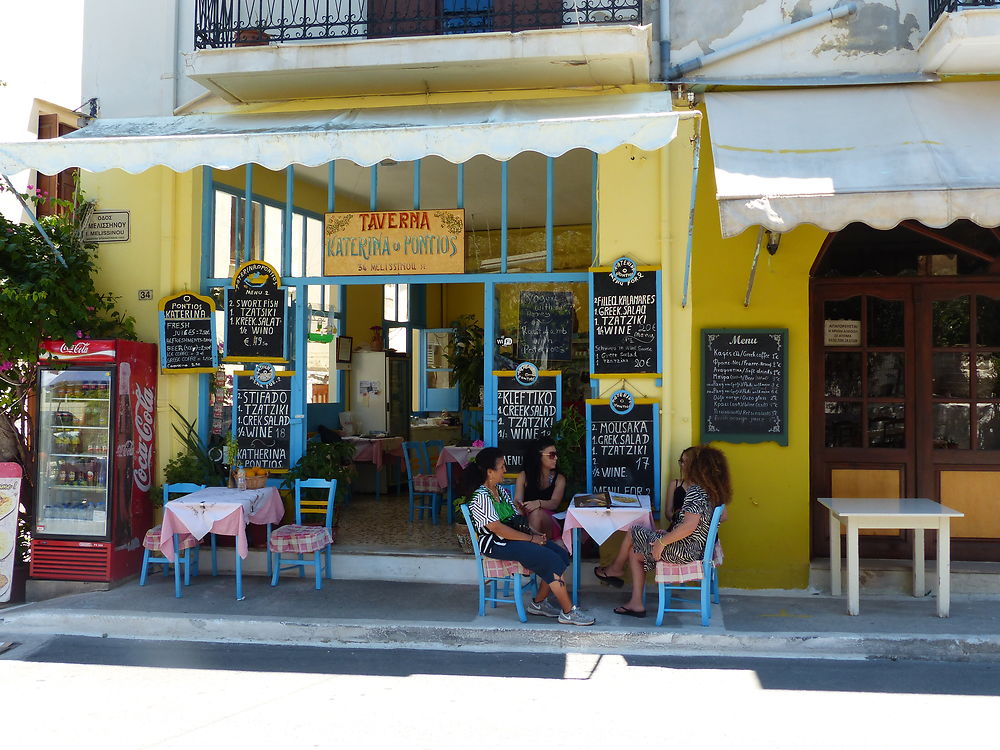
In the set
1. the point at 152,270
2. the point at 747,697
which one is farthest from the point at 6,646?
the point at 747,697

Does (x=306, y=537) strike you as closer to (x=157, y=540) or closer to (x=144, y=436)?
(x=157, y=540)

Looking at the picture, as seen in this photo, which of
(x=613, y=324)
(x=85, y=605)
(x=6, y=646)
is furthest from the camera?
(x=613, y=324)

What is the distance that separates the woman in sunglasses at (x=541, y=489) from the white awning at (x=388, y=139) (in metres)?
2.43

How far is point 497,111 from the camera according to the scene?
23.1 feet

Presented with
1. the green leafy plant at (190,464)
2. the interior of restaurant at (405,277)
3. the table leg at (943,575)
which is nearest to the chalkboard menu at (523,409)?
the interior of restaurant at (405,277)

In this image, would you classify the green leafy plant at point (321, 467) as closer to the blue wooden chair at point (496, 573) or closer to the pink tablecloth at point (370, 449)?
the blue wooden chair at point (496, 573)

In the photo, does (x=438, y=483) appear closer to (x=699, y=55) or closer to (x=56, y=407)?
(x=56, y=407)

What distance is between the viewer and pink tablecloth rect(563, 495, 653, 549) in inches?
253

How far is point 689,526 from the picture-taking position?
20.2 ft

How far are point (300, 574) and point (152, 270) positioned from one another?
3171 mm

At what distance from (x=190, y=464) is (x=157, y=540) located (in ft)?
2.76

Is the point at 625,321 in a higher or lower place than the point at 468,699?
higher

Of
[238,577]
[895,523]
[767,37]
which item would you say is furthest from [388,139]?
[895,523]

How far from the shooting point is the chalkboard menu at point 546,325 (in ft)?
25.5
